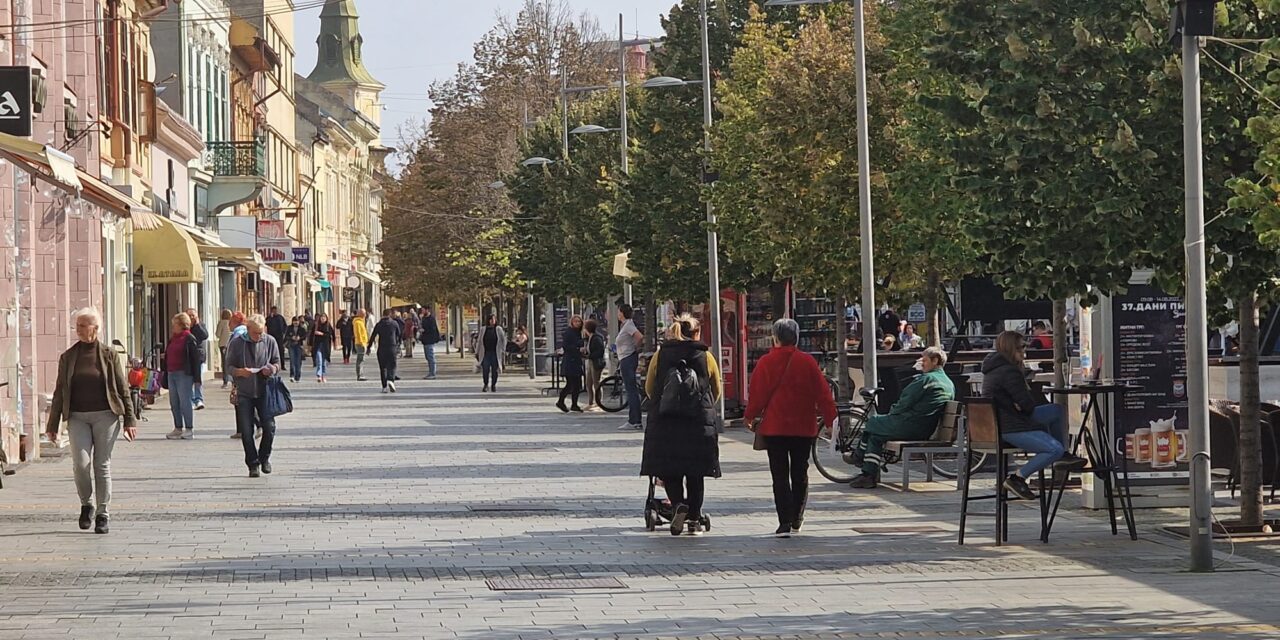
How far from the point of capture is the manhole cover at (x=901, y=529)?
16.2m

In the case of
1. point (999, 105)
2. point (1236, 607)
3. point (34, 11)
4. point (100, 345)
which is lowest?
point (1236, 607)

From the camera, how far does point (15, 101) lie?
2058 centimetres

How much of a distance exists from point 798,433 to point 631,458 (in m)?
8.96

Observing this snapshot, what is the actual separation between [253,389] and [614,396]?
15.3m

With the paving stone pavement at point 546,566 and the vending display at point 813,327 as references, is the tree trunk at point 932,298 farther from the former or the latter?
the vending display at point 813,327

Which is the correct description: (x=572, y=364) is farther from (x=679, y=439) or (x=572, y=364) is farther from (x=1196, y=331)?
(x=1196, y=331)

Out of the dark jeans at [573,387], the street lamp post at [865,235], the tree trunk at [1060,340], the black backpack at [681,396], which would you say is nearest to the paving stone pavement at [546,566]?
the black backpack at [681,396]

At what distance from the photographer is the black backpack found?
16.4 meters

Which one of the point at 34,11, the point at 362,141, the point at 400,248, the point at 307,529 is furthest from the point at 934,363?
the point at 362,141

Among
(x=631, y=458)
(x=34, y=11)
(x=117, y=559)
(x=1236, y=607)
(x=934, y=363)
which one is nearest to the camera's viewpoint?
(x=1236, y=607)

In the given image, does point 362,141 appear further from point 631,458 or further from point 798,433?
point 798,433

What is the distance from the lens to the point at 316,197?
10319cm

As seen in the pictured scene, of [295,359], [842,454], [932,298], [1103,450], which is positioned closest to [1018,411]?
[1103,450]

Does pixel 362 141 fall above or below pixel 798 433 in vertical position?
above
